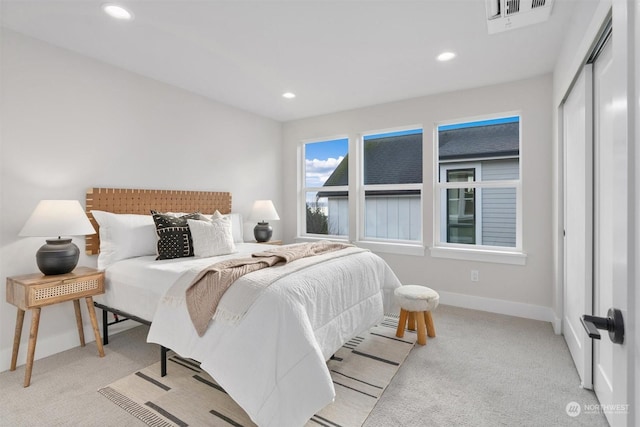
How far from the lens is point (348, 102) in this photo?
4.24 metres

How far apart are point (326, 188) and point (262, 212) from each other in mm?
1158

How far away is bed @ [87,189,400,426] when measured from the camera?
1.60 meters

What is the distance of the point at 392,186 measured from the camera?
4.36 metres

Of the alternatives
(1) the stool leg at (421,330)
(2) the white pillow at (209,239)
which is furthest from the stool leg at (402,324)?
(2) the white pillow at (209,239)

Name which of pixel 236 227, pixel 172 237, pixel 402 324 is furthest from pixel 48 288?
pixel 402 324

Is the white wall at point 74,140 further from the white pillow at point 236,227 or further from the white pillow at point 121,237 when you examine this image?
the white pillow at point 236,227

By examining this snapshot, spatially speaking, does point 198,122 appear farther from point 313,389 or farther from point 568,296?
point 568,296

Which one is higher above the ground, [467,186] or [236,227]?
[467,186]

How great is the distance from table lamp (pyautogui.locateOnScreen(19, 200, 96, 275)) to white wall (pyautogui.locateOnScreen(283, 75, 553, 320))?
3.37 meters

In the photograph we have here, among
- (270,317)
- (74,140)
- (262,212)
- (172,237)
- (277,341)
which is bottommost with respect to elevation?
(277,341)

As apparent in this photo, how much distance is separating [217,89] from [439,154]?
2820mm

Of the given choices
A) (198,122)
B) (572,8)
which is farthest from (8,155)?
(572,8)

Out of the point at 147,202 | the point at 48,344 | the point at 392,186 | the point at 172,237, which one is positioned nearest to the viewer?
the point at 48,344

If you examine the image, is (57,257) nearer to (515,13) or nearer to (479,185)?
(515,13)
